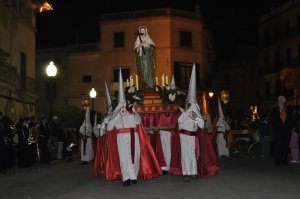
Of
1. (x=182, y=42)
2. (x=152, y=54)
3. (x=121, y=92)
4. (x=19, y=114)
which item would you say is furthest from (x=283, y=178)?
(x=182, y=42)

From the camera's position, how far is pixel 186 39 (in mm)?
41062

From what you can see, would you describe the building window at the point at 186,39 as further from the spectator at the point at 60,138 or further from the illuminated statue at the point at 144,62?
the illuminated statue at the point at 144,62

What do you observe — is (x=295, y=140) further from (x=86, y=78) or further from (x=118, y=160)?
(x=86, y=78)

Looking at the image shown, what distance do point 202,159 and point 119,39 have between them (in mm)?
31807

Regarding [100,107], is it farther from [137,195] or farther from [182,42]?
[137,195]

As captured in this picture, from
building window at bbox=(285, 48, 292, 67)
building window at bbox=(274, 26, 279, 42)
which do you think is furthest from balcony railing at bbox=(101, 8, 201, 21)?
building window at bbox=(274, 26, 279, 42)

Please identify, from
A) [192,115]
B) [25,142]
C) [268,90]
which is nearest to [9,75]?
[25,142]

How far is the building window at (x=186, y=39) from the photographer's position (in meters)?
40.8

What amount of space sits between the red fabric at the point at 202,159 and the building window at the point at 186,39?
101 ft

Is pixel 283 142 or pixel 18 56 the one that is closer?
A: pixel 283 142

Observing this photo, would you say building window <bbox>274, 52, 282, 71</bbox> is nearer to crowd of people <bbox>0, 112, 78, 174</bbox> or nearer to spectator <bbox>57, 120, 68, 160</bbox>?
spectator <bbox>57, 120, 68, 160</bbox>

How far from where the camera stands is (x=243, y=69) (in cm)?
6431

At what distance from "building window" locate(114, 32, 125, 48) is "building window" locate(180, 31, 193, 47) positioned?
539 centimetres

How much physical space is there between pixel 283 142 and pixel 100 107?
3019cm
